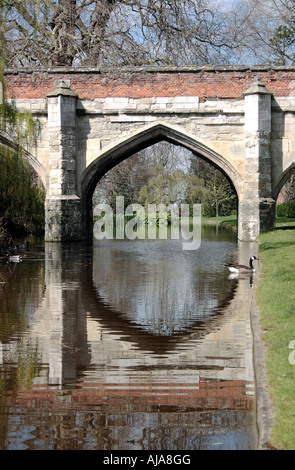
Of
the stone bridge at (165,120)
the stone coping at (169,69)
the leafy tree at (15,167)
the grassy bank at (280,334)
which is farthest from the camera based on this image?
the stone coping at (169,69)

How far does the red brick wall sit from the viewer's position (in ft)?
61.5

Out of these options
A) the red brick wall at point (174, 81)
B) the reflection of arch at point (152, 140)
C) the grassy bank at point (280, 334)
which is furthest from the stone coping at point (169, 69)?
the grassy bank at point (280, 334)

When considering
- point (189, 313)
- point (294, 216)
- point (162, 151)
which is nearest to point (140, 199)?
point (162, 151)

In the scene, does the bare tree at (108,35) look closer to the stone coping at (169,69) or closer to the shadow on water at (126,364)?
the stone coping at (169,69)

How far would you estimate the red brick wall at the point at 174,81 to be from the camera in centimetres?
1873

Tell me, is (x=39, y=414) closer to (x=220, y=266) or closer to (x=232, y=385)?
(x=232, y=385)

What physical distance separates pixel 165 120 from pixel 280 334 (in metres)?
13.9

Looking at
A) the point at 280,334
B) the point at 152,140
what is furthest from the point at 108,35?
the point at 280,334

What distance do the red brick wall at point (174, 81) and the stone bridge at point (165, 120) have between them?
29 millimetres

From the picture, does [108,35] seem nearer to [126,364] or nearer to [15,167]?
[15,167]

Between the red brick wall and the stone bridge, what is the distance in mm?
29

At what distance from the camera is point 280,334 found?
5.80m

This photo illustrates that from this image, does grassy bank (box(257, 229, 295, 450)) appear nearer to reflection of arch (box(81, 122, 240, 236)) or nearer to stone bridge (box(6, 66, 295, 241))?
stone bridge (box(6, 66, 295, 241))

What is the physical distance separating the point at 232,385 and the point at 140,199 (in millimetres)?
33449
